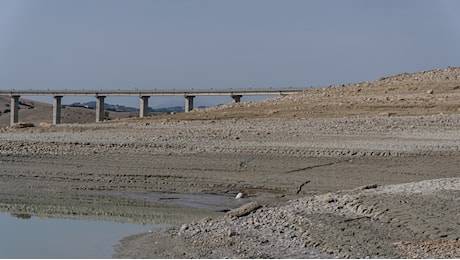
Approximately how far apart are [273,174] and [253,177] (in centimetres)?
50

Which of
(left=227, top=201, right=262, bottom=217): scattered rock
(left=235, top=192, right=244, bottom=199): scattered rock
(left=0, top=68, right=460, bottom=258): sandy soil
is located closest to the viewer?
(left=0, top=68, right=460, bottom=258): sandy soil

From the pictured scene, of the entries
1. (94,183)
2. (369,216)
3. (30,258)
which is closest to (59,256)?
(30,258)

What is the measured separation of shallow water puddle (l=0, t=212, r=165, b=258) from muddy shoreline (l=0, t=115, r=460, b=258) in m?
0.57

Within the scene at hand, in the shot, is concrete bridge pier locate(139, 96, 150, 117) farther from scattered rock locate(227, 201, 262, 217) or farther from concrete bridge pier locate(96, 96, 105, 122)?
scattered rock locate(227, 201, 262, 217)

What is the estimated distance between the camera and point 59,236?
1402 centimetres

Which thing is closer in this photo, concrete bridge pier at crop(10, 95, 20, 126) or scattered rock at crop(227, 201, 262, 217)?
scattered rock at crop(227, 201, 262, 217)

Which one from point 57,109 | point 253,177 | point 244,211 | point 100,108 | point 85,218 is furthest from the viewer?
point 57,109

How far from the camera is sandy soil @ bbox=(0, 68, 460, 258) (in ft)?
38.3

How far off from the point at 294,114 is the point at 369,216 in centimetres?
1629

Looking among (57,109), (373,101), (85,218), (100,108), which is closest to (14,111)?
(57,109)

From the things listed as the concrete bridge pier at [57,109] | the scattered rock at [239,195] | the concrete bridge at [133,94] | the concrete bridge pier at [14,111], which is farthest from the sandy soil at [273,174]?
the concrete bridge pier at [14,111]

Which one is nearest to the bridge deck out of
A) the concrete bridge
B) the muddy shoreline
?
the concrete bridge

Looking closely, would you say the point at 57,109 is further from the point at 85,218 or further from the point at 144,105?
the point at 85,218

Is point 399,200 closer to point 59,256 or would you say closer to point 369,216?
point 369,216
